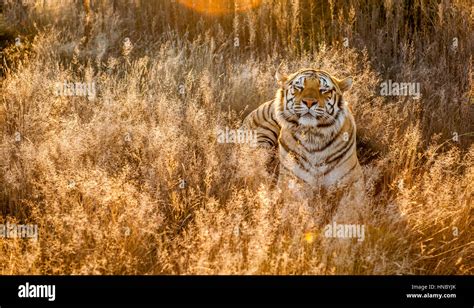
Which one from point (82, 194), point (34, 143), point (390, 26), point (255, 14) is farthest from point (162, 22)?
point (82, 194)

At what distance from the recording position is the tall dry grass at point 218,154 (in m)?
3.06

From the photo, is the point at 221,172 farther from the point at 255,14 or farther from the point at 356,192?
the point at 255,14

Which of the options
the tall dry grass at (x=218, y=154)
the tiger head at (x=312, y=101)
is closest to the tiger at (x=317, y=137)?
the tiger head at (x=312, y=101)

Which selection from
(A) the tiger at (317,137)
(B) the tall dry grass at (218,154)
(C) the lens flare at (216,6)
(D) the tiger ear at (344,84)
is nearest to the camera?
(B) the tall dry grass at (218,154)

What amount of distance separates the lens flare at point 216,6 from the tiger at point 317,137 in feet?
10.3

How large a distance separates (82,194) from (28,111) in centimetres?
169

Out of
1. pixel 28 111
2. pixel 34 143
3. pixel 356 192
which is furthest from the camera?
pixel 28 111

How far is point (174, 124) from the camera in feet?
14.4

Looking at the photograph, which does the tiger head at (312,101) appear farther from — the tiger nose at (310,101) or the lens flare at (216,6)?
the lens flare at (216,6)

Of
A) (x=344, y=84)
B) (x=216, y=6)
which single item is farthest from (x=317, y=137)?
(x=216, y=6)

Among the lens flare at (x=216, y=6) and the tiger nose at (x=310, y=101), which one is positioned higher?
the lens flare at (x=216, y=6)

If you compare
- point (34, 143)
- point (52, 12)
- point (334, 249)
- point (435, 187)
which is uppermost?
point (52, 12)

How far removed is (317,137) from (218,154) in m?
0.75

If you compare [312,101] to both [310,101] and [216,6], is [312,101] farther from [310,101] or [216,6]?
[216,6]
